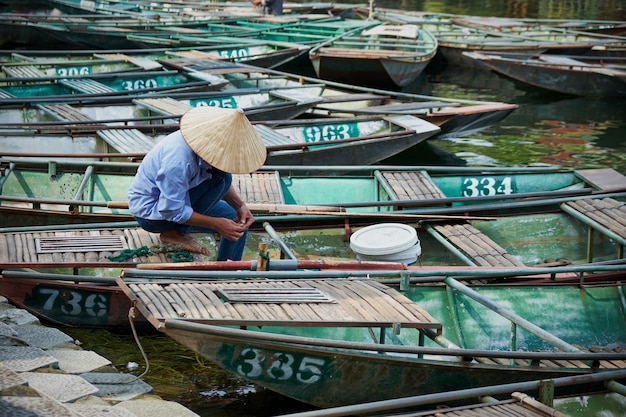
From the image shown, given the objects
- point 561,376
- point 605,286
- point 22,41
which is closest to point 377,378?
point 561,376

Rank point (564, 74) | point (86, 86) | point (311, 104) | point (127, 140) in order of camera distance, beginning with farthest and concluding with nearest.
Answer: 1. point (564, 74)
2. point (86, 86)
3. point (311, 104)
4. point (127, 140)

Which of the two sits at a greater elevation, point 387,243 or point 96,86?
point 96,86

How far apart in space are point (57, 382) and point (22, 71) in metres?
9.20

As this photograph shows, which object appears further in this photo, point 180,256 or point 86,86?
point 86,86

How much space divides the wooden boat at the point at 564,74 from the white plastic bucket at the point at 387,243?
9904mm

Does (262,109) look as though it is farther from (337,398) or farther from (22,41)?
(22,41)

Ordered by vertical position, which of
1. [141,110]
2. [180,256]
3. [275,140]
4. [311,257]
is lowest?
[311,257]

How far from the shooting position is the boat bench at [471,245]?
6703mm

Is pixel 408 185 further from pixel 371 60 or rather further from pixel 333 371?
pixel 371 60

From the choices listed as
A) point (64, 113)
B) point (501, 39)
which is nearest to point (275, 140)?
point (64, 113)

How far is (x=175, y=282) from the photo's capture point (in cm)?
539

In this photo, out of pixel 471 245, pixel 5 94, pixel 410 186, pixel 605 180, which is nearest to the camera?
pixel 471 245

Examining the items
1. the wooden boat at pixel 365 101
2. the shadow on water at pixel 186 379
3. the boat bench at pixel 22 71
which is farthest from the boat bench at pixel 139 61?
the shadow on water at pixel 186 379

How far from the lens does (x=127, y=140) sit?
9125 mm
